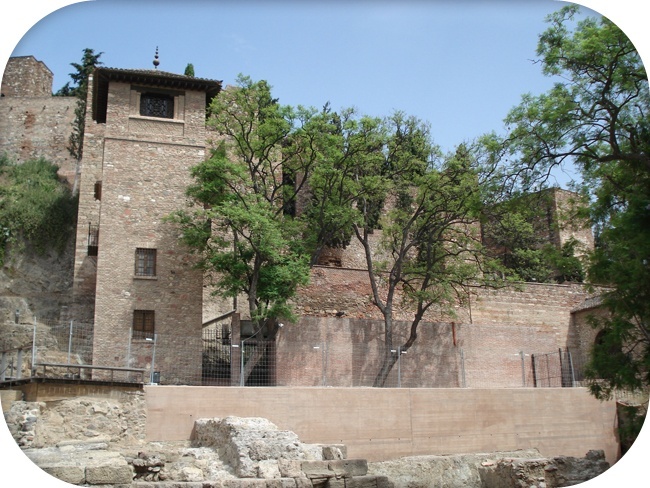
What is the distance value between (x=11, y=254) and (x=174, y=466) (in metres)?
15.8

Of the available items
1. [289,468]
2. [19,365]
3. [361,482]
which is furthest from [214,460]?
[19,365]

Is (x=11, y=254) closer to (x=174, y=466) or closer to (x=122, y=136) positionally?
(x=122, y=136)

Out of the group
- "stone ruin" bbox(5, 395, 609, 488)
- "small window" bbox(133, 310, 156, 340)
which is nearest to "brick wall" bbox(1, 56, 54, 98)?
"small window" bbox(133, 310, 156, 340)

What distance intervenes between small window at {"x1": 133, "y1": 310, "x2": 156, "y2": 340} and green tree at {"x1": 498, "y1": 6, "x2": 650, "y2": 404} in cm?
1182

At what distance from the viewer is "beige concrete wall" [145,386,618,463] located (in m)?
16.9

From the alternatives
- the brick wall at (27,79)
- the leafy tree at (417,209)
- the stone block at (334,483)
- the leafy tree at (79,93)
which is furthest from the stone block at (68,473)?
the brick wall at (27,79)

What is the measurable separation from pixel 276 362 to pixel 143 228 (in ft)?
20.4

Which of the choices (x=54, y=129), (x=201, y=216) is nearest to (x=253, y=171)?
(x=201, y=216)

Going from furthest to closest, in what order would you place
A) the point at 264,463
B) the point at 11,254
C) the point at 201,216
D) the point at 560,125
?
1. the point at 11,254
2. the point at 201,216
3. the point at 560,125
4. the point at 264,463

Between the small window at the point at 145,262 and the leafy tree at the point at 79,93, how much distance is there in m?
11.8

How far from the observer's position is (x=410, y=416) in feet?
62.4

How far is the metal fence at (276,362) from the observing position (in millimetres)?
19312

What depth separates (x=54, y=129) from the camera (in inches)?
1567

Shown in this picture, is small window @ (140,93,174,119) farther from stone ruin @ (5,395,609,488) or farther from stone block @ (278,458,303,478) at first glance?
stone block @ (278,458,303,478)
